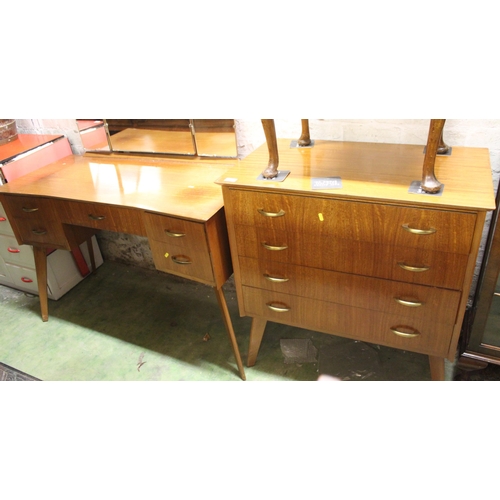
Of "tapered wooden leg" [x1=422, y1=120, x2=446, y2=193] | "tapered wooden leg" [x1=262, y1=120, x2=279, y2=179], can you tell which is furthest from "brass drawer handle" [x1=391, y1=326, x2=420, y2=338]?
"tapered wooden leg" [x1=262, y1=120, x2=279, y2=179]

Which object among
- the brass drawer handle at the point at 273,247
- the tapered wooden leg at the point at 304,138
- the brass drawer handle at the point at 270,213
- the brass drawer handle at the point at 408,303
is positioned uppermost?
the tapered wooden leg at the point at 304,138

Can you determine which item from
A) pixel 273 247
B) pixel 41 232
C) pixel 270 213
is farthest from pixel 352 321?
pixel 41 232

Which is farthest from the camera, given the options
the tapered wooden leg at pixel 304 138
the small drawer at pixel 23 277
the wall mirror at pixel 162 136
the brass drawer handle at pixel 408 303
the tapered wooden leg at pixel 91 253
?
the tapered wooden leg at pixel 91 253

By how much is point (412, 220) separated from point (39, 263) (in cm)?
203

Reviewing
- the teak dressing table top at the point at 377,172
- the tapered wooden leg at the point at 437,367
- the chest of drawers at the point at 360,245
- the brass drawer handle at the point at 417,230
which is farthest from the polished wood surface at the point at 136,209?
the tapered wooden leg at the point at 437,367

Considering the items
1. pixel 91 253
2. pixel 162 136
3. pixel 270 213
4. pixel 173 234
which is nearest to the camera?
pixel 270 213

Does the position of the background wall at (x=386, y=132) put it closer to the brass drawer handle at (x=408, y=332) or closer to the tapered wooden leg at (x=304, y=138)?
the tapered wooden leg at (x=304, y=138)

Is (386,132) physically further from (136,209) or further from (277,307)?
(136,209)

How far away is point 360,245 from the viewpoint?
134cm

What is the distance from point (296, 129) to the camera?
1.84m

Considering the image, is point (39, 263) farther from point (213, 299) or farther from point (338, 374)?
point (338, 374)

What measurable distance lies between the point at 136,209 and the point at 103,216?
22cm

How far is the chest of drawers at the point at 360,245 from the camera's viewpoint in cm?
121

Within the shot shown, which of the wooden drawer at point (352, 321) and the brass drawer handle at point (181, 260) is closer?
the wooden drawer at point (352, 321)
